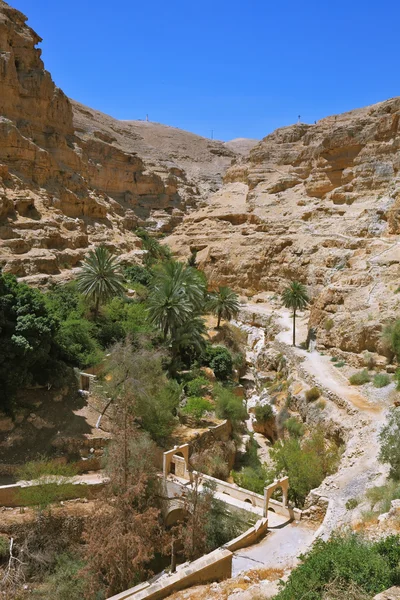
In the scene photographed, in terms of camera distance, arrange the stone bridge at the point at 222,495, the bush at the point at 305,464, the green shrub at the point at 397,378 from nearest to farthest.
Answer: the stone bridge at the point at 222,495
the bush at the point at 305,464
the green shrub at the point at 397,378

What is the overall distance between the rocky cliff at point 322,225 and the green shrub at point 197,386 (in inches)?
287

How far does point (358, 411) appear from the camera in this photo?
2078cm

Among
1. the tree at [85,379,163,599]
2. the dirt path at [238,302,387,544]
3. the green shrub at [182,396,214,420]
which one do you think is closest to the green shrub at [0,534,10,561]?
the tree at [85,379,163,599]

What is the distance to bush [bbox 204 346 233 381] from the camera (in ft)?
103

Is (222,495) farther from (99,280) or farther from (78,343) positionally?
(99,280)

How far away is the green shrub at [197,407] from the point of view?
24.9 meters

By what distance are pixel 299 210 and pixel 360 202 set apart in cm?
696

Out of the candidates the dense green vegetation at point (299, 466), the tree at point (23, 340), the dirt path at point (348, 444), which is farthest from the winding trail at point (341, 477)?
the tree at point (23, 340)

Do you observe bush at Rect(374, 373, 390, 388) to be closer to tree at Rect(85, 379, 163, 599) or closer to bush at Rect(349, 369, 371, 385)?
bush at Rect(349, 369, 371, 385)

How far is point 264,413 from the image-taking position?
2659 cm

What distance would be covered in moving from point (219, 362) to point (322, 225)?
2170 centimetres

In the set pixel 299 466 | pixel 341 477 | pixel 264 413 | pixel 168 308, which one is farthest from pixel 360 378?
pixel 168 308

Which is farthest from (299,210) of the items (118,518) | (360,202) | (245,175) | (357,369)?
(118,518)

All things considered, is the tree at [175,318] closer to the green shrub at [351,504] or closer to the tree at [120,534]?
the tree at [120,534]
